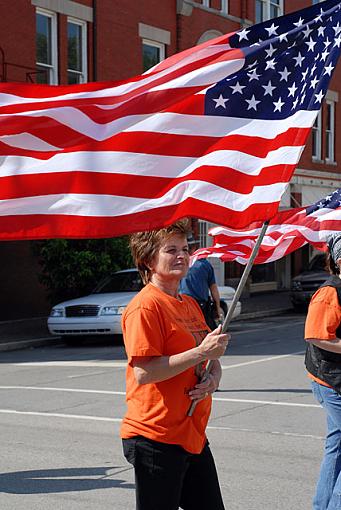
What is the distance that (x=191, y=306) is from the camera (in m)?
4.38

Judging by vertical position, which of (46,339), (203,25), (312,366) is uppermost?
(203,25)

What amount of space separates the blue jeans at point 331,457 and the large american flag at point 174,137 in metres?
1.57

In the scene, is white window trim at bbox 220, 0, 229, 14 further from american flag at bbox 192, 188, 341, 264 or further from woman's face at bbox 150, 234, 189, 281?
woman's face at bbox 150, 234, 189, 281

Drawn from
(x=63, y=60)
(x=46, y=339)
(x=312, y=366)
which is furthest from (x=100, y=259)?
(x=312, y=366)

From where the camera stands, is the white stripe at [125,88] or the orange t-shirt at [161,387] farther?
the white stripe at [125,88]

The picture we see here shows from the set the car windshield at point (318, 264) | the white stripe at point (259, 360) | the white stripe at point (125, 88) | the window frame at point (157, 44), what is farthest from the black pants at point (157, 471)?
the window frame at point (157, 44)

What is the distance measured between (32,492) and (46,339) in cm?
1208

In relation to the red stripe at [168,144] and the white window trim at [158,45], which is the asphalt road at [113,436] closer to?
the red stripe at [168,144]

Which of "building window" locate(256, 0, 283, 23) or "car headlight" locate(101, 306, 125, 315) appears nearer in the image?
"car headlight" locate(101, 306, 125, 315)

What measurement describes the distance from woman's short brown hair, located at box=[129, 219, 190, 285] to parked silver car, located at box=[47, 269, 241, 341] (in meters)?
12.4

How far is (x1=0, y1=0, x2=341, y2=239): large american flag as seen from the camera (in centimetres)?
446

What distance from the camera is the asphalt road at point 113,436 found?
6555mm

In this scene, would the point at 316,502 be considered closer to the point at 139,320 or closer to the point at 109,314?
the point at 139,320

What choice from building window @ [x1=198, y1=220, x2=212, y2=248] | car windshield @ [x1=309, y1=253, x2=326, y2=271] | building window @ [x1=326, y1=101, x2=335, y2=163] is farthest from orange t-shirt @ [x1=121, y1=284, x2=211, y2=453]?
building window @ [x1=326, y1=101, x2=335, y2=163]
